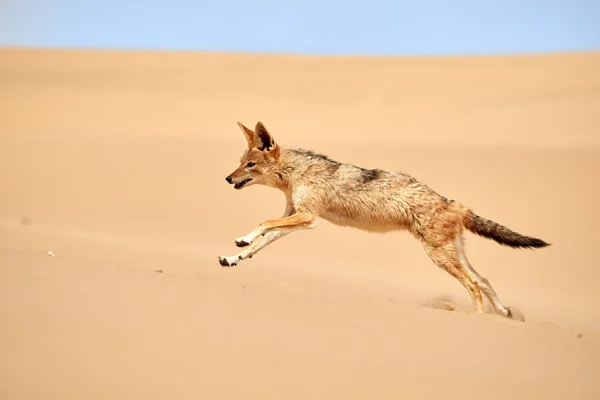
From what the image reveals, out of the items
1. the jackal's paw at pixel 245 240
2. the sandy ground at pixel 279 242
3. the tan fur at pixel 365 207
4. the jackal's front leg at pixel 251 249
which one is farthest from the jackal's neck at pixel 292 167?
the sandy ground at pixel 279 242

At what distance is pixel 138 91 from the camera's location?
107 feet

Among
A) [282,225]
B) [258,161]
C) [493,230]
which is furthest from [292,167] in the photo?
[493,230]

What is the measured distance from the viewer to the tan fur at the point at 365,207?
852 centimetres

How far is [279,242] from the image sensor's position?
52.6ft

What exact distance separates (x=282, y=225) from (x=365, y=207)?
1003 mm

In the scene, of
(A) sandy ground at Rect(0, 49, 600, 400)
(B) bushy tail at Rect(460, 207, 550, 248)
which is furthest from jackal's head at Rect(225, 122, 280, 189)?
(B) bushy tail at Rect(460, 207, 550, 248)

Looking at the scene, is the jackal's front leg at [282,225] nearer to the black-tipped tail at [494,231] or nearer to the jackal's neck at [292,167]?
the jackal's neck at [292,167]

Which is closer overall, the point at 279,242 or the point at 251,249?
the point at 251,249

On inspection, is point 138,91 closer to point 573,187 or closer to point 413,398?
point 573,187

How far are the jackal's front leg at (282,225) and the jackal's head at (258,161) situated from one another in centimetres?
80

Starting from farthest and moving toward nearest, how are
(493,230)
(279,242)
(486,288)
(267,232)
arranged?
(279,242)
(493,230)
(486,288)
(267,232)

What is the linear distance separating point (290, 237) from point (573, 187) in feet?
20.2

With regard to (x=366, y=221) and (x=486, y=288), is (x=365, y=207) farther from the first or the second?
(x=486, y=288)

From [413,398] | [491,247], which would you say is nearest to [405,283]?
[491,247]
